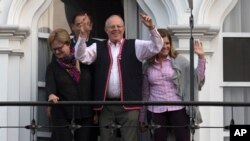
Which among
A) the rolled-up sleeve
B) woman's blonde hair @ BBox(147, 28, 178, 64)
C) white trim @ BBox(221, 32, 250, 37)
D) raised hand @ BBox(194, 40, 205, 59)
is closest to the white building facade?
white trim @ BBox(221, 32, 250, 37)

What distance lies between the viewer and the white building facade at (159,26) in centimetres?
1299

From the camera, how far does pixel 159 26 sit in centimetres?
1320

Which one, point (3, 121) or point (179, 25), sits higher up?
point (179, 25)

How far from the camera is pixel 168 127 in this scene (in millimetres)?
12203

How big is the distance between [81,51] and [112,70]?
36 centimetres

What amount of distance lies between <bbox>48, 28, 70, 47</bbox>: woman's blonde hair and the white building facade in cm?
56

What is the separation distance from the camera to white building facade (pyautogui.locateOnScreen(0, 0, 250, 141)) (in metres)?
13.0

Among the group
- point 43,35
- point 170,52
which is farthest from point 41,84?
point 170,52

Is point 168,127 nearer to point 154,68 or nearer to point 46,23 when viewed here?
point 154,68

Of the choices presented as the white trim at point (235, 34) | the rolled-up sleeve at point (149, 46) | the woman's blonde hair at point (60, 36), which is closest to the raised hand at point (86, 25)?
the woman's blonde hair at point (60, 36)

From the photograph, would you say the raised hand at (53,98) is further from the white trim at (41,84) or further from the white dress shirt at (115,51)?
the white trim at (41,84)

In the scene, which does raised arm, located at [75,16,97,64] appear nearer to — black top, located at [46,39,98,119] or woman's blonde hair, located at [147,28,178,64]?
black top, located at [46,39,98,119]

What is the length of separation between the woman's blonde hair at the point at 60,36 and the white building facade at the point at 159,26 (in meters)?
0.56

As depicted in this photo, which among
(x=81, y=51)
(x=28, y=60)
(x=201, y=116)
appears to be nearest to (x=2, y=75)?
(x=28, y=60)
